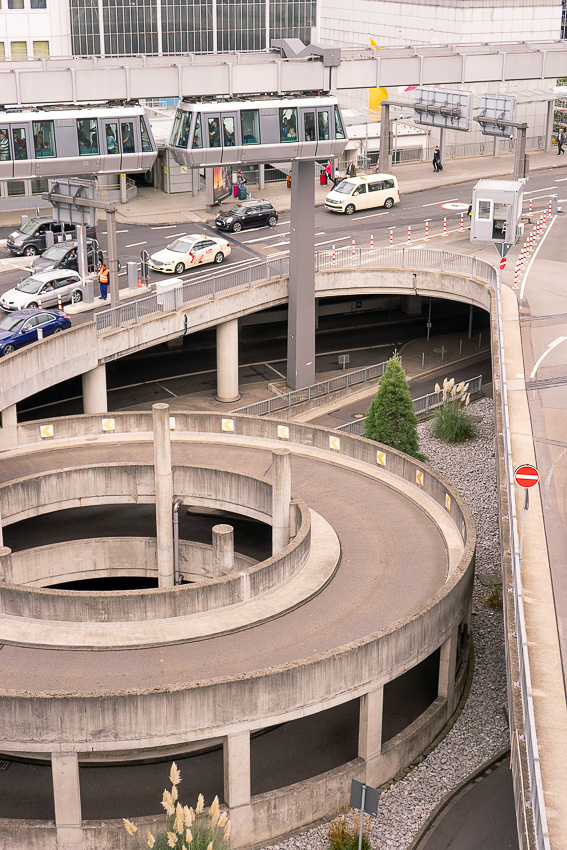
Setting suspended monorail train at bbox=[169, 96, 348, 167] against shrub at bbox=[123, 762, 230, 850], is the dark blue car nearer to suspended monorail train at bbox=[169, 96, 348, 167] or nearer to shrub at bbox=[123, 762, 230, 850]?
suspended monorail train at bbox=[169, 96, 348, 167]

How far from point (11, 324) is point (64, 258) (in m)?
8.54

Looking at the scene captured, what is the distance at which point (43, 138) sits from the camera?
37906mm

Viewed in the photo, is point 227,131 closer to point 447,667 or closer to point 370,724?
point 447,667

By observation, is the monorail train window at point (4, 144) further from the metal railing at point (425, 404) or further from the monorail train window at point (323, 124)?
the metal railing at point (425, 404)

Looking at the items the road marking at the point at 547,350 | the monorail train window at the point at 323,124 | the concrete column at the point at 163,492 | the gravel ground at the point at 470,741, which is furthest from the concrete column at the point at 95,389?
the road marking at the point at 547,350

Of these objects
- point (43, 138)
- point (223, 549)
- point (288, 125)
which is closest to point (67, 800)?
point (223, 549)

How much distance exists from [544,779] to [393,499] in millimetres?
14092

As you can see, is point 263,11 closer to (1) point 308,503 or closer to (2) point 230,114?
(2) point 230,114

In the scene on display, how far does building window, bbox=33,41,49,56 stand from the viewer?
77.1 metres

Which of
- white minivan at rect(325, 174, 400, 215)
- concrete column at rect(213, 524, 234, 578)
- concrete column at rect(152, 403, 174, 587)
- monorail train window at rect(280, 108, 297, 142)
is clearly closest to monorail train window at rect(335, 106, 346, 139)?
monorail train window at rect(280, 108, 297, 142)

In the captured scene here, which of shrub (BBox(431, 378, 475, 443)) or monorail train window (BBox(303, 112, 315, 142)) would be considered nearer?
monorail train window (BBox(303, 112, 315, 142))

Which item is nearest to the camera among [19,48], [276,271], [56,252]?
[276,271]

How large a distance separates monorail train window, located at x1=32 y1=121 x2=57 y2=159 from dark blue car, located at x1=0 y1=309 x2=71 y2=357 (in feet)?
21.0

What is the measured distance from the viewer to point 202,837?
20.8 m
